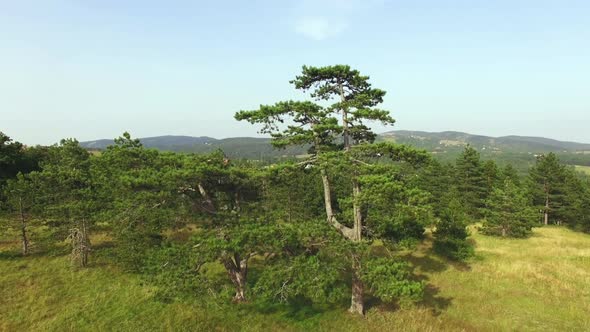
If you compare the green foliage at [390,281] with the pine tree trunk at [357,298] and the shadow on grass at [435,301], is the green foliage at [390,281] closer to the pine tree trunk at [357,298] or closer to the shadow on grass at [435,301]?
the pine tree trunk at [357,298]

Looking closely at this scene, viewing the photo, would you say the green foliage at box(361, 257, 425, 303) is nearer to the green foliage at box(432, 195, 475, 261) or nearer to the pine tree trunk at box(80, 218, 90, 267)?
the green foliage at box(432, 195, 475, 261)

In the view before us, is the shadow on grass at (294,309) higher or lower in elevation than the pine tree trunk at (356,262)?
lower

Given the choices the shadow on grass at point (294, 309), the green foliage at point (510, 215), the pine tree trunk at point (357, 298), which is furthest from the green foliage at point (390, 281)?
the green foliage at point (510, 215)

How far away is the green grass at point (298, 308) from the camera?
15766 millimetres

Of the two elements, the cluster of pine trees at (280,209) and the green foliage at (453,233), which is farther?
the green foliage at (453,233)

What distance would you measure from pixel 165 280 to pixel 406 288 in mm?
9731

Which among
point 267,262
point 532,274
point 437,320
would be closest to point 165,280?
point 267,262

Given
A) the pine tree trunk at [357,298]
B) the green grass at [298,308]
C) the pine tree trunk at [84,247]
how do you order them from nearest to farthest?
the green grass at [298,308] → the pine tree trunk at [357,298] → the pine tree trunk at [84,247]

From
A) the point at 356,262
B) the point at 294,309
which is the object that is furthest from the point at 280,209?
the point at 294,309

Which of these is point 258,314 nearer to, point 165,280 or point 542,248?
point 165,280

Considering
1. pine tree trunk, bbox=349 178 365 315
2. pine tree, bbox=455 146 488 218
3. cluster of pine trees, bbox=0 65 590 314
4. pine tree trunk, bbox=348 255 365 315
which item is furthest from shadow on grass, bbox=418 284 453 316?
pine tree, bbox=455 146 488 218

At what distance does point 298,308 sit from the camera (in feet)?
57.9

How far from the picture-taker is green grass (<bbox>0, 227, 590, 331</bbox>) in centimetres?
1577

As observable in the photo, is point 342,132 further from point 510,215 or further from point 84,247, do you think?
point 510,215
